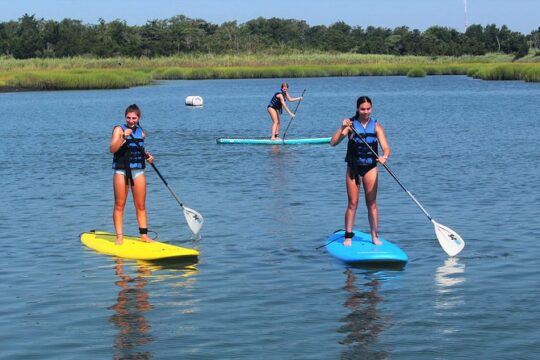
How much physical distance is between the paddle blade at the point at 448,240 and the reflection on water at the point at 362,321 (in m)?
1.19

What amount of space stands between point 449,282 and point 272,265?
218cm

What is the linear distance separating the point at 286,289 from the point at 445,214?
5.38m

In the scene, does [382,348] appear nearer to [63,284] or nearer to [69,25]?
[63,284]

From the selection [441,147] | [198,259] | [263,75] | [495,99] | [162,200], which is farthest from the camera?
[263,75]

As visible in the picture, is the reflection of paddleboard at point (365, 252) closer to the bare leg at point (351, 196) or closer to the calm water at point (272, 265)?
the calm water at point (272, 265)

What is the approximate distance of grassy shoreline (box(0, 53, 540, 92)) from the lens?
71688 millimetres

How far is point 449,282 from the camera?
11.4 m

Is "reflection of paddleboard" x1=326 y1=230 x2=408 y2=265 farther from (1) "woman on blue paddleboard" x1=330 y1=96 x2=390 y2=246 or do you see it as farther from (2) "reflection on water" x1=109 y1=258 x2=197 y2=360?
(2) "reflection on water" x1=109 y1=258 x2=197 y2=360

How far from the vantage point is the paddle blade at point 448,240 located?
12.6 metres

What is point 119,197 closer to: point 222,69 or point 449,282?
point 449,282

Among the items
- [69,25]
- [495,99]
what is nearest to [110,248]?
[495,99]

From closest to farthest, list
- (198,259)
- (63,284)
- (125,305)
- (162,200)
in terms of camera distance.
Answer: (125,305) → (63,284) → (198,259) → (162,200)

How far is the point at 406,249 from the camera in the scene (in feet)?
43.7

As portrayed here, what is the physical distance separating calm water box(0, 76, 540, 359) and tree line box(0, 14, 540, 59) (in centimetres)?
8048
